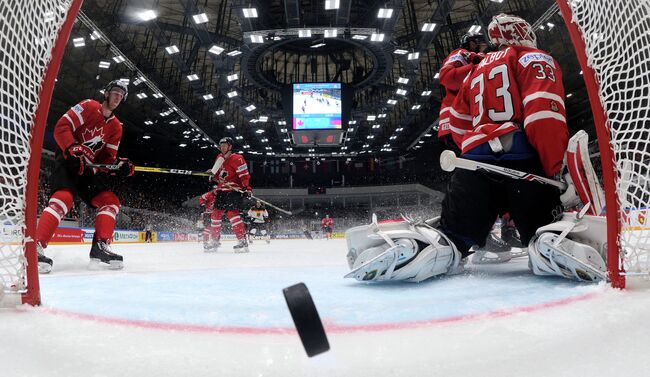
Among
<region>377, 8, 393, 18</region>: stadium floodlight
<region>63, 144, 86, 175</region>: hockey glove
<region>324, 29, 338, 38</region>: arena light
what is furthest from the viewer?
<region>324, 29, 338, 38</region>: arena light

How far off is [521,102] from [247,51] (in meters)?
9.41

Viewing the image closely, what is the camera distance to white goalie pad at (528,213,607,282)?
1.38 meters

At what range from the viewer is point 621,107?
142cm

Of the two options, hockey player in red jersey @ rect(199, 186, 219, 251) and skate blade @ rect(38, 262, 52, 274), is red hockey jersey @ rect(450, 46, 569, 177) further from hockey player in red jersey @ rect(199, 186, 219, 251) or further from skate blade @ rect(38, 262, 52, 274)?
hockey player in red jersey @ rect(199, 186, 219, 251)

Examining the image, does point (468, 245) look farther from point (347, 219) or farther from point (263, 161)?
point (263, 161)

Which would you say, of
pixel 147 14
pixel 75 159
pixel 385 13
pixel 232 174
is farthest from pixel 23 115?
pixel 385 13

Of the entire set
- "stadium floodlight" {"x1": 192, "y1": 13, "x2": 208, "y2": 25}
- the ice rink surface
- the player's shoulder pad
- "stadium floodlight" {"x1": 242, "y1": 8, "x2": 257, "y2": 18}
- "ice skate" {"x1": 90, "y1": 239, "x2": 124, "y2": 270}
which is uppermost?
"stadium floodlight" {"x1": 242, "y1": 8, "x2": 257, "y2": 18}

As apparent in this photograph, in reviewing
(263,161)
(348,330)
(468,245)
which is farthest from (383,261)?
(263,161)

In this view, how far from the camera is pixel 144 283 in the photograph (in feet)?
6.16

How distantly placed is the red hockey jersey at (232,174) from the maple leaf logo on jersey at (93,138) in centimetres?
277

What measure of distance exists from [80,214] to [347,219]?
1642 cm

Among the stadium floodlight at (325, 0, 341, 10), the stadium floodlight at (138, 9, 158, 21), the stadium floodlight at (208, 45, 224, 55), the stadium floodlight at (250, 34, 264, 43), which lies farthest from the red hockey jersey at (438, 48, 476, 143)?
the stadium floodlight at (208, 45, 224, 55)

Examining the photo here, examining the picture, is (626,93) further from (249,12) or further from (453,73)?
(249,12)

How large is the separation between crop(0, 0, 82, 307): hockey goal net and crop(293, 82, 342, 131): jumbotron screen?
10182 millimetres
